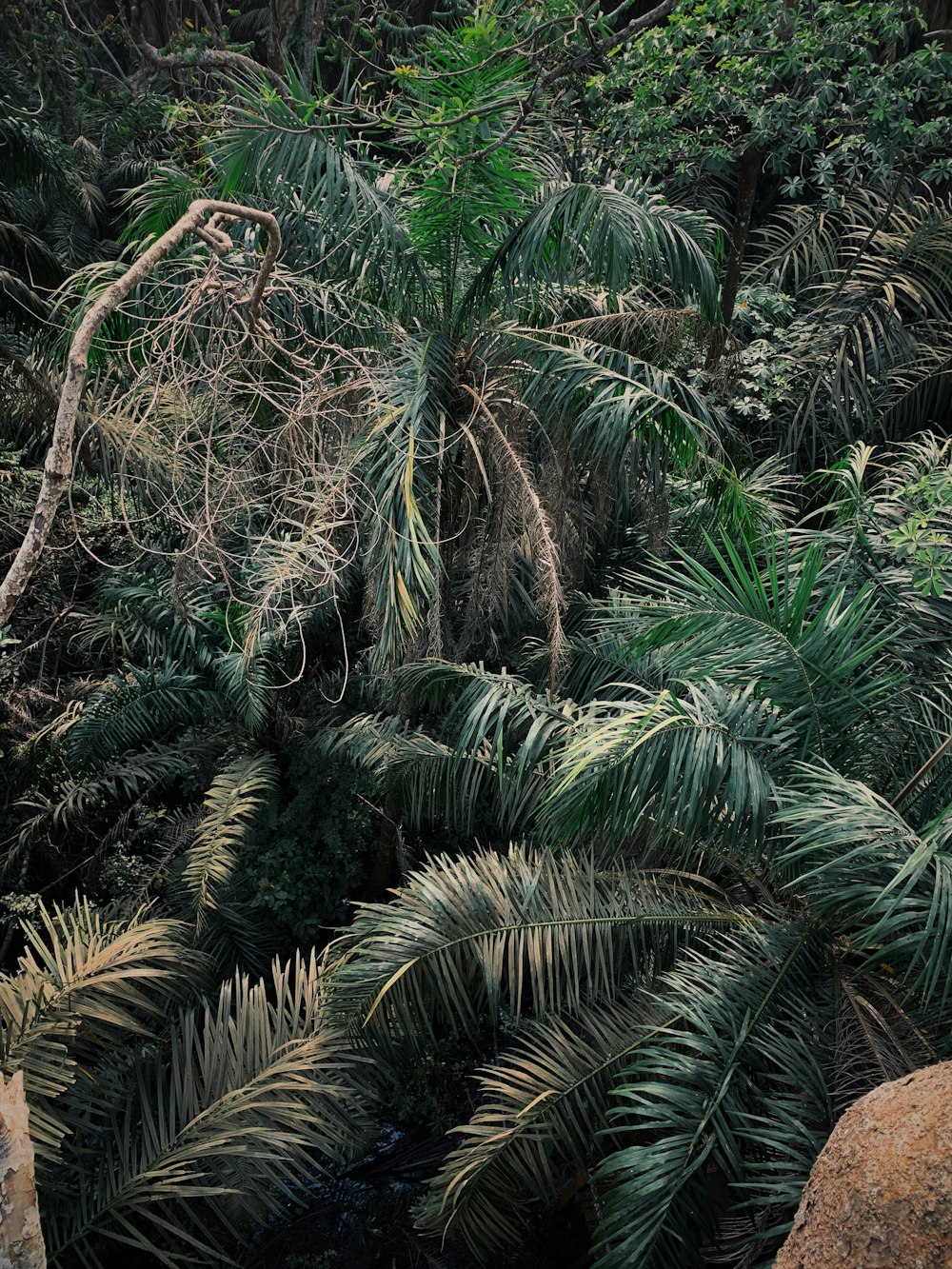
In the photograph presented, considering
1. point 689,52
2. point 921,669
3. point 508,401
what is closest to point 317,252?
point 508,401

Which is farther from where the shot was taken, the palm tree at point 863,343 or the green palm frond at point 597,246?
the palm tree at point 863,343

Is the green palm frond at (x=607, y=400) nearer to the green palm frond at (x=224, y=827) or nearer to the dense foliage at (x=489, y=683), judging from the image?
the dense foliage at (x=489, y=683)

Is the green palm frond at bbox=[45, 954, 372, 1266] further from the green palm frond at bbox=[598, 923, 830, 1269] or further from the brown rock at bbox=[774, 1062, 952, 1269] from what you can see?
the brown rock at bbox=[774, 1062, 952, 1269]

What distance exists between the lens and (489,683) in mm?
3570

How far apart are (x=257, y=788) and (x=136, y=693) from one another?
47.1 inches

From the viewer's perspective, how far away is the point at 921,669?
344cm

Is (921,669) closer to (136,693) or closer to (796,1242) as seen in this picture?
(796,1242)

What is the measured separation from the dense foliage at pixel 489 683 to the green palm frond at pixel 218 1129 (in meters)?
0.02

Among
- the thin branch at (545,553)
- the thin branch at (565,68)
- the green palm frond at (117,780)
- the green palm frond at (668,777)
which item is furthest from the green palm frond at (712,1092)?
the green palm frond at (117,780)

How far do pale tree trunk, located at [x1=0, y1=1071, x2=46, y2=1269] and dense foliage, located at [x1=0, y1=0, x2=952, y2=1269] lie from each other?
27.2 inches

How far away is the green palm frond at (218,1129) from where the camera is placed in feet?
8.98

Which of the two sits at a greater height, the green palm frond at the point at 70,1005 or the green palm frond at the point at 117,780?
the green palm frond at the point at 70,1005

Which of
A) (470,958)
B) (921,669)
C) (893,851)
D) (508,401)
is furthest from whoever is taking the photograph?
(508,401)

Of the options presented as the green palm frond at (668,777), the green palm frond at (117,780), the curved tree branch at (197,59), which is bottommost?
the green palm frond at (117,780)
